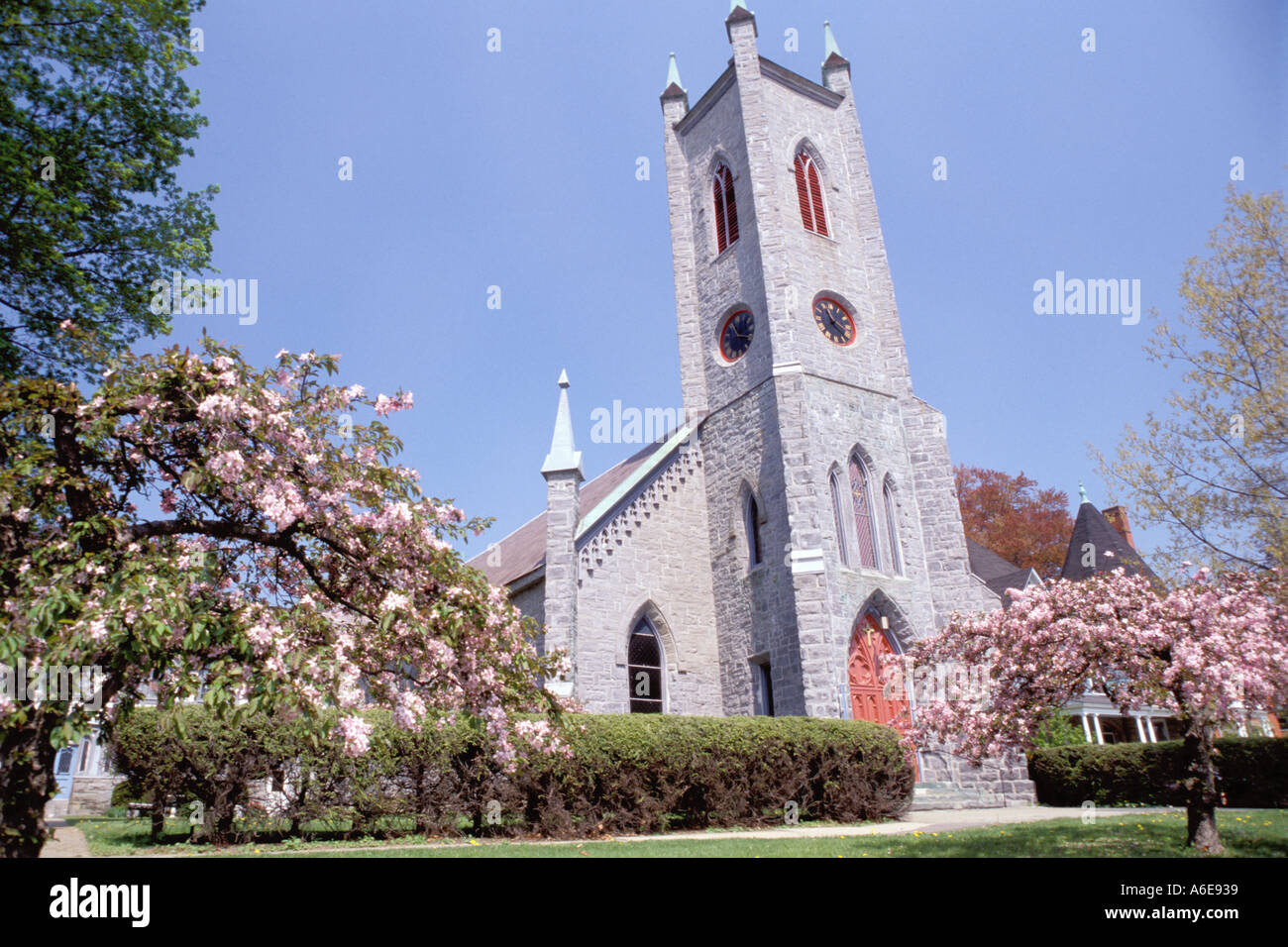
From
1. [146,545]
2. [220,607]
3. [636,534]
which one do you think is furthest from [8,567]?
[636,534]

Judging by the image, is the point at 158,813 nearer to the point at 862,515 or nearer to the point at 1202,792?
the point at 1202,792

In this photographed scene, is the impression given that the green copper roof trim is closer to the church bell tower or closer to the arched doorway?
the church bell tower

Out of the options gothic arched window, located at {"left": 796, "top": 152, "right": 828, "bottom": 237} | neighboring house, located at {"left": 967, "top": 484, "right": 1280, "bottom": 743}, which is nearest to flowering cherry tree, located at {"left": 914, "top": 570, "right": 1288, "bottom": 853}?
gothic arched window, located at {"left": 796, "top": 152, "right": 828, "bottom": 237}

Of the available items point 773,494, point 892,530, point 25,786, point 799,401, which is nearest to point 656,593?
point 773,494

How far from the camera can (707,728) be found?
13.1 meters

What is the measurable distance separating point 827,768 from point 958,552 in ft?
24.5

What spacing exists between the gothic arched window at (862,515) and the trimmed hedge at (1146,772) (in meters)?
6.96

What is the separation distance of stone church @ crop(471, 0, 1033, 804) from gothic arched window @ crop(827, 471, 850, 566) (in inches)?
→ 2.1

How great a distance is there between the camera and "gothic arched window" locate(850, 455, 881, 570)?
18.9 m

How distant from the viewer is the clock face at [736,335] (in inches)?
846

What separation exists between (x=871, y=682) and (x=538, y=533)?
14.2 meters

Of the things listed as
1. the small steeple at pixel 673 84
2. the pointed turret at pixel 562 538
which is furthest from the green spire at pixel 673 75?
the pointed turret at pixel 562 538

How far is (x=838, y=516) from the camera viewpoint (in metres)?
18.8
